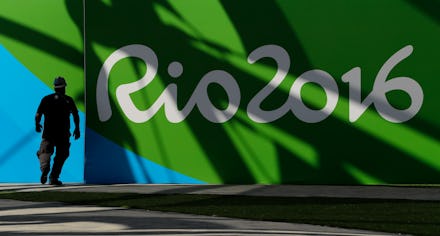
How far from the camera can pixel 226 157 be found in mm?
13383

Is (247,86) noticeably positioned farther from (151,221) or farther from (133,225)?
(133,225)

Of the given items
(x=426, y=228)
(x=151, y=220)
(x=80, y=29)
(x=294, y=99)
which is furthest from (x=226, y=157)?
(x=426, y=228)

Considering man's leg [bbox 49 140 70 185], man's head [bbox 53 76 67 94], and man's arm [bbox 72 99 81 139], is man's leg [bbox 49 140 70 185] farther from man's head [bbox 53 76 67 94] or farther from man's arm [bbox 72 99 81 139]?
man's head [bbox 53 76 67 94]

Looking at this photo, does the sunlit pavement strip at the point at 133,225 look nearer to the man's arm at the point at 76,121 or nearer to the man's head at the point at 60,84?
the man's arm at the point at 76,121

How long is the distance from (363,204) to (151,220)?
253 cm

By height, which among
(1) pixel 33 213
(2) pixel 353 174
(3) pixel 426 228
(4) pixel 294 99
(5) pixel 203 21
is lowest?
(3) pixel 426 228

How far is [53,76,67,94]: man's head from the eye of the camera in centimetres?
1355

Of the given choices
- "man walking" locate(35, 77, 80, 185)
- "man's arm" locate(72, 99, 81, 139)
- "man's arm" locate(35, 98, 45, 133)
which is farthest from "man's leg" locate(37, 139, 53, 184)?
"man's arm" locate(72, 99, 81, 139)

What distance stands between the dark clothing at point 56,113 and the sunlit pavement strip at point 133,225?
4.06 m

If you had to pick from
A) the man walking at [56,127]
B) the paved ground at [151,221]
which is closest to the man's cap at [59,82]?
the man walking at [56,127]

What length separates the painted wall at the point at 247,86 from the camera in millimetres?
12641

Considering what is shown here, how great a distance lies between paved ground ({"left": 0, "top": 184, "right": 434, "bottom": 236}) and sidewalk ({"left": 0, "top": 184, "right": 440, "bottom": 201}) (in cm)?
1

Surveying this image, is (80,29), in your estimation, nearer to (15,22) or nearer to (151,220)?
(15,22)

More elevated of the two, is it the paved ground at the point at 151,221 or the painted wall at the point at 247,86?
the painted wall at the point at 247,86
